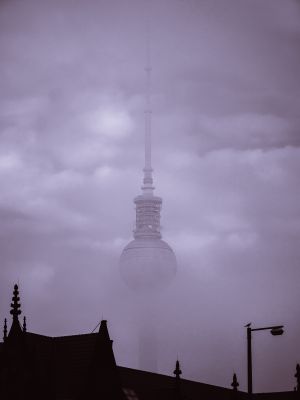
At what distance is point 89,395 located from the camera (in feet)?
246

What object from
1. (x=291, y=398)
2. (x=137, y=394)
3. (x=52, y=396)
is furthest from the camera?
(x=291, y=398)

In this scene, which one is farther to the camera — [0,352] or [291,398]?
[291,398]

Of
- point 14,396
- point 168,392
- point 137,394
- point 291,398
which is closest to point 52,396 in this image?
point 14,396

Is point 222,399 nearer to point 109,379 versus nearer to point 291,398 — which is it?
point 291,398

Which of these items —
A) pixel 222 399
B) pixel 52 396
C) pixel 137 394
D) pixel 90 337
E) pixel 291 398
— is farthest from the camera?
pixel 291 398

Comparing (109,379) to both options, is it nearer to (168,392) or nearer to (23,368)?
(23,368)

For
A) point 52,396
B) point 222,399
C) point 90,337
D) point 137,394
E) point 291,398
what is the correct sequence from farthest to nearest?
1. point 291,398
2. point 222,399
3. point 137,394
4. point 90,337
5. point 52,396

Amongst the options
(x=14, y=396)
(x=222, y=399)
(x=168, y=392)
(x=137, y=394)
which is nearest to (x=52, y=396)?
(x=14, y=396)

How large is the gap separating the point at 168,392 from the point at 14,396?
64.0 feet

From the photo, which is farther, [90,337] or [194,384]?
[194,384]

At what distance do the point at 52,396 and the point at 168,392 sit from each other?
18.7 metres

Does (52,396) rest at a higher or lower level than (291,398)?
lower

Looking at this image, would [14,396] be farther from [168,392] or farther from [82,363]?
[168,392]

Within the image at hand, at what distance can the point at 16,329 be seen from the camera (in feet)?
244
